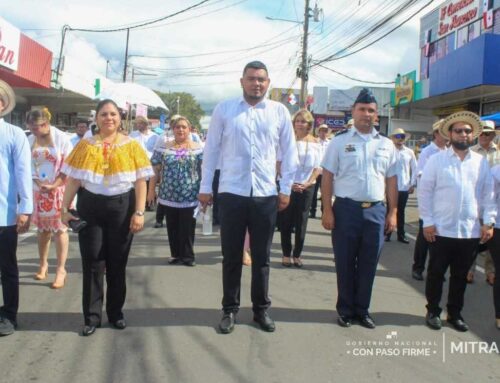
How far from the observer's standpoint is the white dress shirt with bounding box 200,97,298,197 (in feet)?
13.4

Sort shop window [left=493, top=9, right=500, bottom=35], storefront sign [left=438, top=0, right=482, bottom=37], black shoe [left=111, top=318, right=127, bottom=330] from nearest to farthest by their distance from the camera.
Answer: black shoe [left=111, top=318, right=127, bottom=330] → shop window [left=493, top=9, right=500, bottom=35] → storefront sign [left=438, top=0, right=482, bottom=37]

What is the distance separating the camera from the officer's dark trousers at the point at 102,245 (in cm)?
401

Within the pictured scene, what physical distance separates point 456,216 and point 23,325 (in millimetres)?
3743

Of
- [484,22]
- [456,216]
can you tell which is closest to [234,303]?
[456,216]

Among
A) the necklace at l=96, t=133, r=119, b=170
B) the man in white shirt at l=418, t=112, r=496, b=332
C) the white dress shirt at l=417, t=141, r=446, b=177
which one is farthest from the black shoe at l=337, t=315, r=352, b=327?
the white dress shirt at l=417, t=141, r=446, b=177

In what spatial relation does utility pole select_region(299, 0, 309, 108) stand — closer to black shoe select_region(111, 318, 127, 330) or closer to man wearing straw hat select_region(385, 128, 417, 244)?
man wearing straw hat select_region(385, 128, 417, 244)

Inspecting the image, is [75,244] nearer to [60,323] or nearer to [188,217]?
[188,217]

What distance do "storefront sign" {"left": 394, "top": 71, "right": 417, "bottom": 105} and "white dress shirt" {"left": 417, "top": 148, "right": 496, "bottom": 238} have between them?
22.6 meters

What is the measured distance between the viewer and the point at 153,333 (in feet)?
13.4

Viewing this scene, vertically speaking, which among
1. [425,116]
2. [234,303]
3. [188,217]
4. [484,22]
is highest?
[484,22]

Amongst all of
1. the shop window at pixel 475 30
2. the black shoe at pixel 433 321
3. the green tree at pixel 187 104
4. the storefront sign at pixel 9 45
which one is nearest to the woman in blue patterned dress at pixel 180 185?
the black shoe at pixel 433 321

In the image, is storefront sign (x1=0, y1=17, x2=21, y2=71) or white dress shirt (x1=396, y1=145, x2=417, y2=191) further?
storefront sign (x1=0, y1=17, x2=21, y2=71)

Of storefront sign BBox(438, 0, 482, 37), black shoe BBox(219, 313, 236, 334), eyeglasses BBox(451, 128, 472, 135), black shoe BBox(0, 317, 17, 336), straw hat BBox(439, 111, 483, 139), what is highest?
storefront sign BBox(438, 0, 482, 37)

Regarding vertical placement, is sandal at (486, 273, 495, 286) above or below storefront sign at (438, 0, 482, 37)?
below
